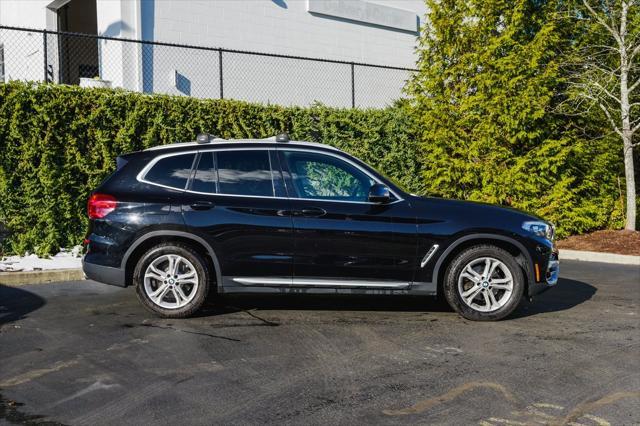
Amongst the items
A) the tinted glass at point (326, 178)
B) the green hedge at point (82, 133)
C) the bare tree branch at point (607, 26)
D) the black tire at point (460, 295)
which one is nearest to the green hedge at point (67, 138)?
the green hedge at point (82, 133)

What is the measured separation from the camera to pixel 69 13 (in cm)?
2158

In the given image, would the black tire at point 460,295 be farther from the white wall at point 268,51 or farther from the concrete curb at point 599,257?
the white wall at point 268,51

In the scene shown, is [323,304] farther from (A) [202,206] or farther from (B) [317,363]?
(B) [317,363]

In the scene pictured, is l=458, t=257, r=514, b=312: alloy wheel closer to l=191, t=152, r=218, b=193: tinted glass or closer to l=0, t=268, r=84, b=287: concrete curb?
l=191, t=152, r=218, b=193: tinted glass

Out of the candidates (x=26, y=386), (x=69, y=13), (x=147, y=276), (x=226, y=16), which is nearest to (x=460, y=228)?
(x=147, y=276)

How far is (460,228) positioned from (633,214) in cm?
952

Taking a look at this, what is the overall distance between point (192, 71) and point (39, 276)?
8589 mm

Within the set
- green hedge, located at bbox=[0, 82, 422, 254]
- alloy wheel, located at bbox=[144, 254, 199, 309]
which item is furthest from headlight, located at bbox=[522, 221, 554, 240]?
green hedge, located at bbox=[0, 82, 422, 254]

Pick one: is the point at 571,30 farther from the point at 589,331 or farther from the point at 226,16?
the point at 589,331

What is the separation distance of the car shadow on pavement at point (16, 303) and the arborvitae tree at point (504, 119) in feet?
28.6

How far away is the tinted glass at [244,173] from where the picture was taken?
6.52 metres

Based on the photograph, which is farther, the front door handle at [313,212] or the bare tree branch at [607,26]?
the bare tree branch at [607,26]

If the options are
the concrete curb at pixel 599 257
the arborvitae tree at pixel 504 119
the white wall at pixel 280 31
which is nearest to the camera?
the concrete curb at pixel 599 257

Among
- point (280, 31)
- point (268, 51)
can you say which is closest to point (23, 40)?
point (268, 51)
